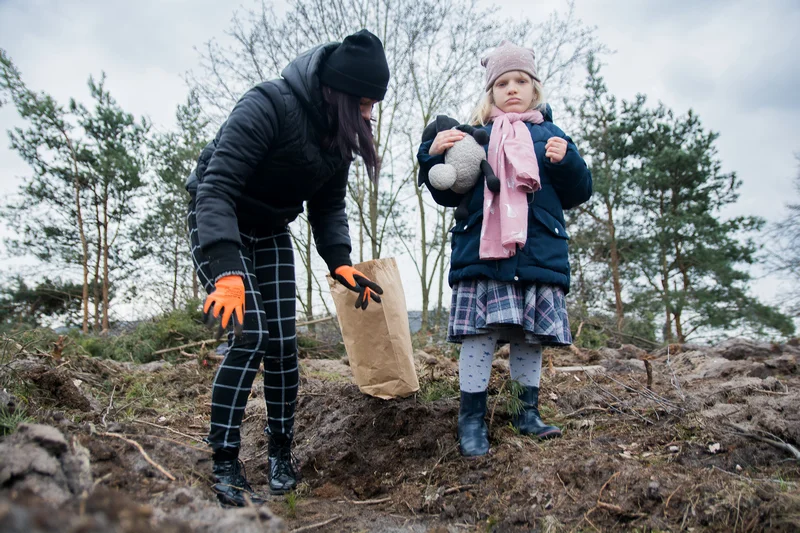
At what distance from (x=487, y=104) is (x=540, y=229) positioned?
0.77m

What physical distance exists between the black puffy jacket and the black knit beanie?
0.07 meters

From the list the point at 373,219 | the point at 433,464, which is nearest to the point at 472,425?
the point at 433,464

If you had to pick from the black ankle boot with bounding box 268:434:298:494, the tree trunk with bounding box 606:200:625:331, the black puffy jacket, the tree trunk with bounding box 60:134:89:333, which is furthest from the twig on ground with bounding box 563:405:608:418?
the tree trunk with bounding box 60:134:89:333

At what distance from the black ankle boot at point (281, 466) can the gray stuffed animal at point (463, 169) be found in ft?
4.20

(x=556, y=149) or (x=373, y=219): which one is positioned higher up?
(x=373, y=219)

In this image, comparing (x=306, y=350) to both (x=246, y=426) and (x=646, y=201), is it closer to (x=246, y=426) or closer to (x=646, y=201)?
(x=246, y=426)

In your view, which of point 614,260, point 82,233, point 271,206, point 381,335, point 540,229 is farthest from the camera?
point 82,233

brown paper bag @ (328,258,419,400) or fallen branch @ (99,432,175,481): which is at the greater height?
brown paper bag @ (328,258,419,400)

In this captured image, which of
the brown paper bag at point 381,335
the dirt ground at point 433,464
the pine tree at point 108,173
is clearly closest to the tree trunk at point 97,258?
the pine tree at point 108,173

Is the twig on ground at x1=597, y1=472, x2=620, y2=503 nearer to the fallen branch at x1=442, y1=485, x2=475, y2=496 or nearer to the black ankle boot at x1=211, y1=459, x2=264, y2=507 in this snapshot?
the fallen branch at x1=442, y1=485, x2=475, y2=496

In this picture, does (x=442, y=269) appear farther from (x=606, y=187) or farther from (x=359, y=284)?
(x=359, y=284)

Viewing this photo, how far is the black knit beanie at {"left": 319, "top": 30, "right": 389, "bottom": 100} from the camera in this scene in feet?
7.22

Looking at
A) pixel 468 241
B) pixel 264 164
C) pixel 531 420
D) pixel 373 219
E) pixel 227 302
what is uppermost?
pixel 373 219

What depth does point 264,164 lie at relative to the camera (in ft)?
7.43
